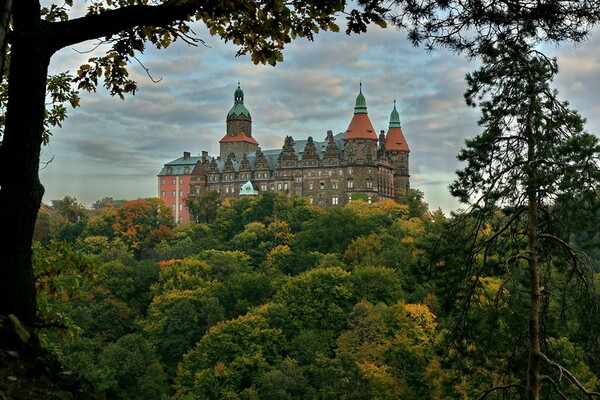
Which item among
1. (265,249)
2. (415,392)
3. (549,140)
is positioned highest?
(549,140)

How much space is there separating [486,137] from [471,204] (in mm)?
1291

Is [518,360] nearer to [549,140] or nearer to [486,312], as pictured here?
[486,312]

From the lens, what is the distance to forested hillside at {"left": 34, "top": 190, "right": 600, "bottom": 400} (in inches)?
467

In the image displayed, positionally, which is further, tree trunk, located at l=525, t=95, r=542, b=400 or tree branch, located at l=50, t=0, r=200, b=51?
tree trunk, located at l=525, t=95, r=542, b=400

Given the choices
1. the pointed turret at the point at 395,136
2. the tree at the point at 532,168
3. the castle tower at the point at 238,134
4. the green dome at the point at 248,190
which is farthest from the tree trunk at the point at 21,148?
the castle tower at the point at 238,134

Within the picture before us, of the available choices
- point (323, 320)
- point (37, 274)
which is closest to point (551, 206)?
point (37, 274)

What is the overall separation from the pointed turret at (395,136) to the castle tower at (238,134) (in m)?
21.7

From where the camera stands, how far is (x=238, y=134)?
9581 cm

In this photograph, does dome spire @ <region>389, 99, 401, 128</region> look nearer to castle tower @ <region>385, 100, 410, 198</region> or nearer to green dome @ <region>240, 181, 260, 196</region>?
castle tower @ <region>385, 100, 410, 198</region>

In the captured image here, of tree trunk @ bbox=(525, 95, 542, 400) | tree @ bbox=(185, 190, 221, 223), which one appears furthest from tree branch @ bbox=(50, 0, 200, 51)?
tree @ bbox=(185, 190, 221, 223)

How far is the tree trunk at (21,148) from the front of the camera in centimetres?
581

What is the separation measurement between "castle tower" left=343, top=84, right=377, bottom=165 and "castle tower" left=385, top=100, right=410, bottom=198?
4.44 m

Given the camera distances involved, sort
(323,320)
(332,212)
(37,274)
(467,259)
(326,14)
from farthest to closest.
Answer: (332,212) < (323,320) < (467,259) < (37,274) < (326,14)

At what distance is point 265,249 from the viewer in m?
66.0
